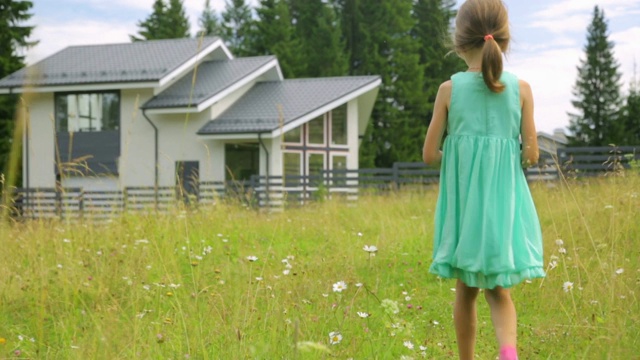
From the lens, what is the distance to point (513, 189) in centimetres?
292

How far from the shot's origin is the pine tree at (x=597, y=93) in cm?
3828

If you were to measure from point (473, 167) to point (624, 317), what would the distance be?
1.40 m

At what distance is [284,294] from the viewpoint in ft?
14.5

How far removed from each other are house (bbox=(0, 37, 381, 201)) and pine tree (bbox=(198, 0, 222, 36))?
66.7ft

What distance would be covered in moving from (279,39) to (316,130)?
14.2 m

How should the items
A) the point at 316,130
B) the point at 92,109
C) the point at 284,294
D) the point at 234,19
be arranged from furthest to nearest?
the point at 234,19 → the point at 92,109 → the point at 316,130 → the point at 284,294

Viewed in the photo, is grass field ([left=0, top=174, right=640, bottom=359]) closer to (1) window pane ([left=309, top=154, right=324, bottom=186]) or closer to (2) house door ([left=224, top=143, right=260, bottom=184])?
(2) house door ([left=224, top=143, right=260, bottom=184])

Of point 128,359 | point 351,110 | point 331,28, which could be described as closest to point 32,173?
point 351,110

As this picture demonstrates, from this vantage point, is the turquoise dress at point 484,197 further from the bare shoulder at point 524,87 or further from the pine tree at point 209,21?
the pine tree at point 209,21

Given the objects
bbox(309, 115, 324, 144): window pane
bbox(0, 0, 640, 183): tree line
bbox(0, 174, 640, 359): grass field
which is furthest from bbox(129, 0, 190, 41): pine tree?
bbox(0, 174, 640, 359): grass field

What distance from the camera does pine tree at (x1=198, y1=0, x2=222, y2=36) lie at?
44.8m

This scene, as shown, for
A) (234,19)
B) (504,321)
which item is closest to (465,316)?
(504,321)

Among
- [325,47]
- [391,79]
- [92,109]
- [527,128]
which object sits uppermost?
[325,47]

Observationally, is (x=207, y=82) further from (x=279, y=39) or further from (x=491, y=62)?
(x=491, y=62)
